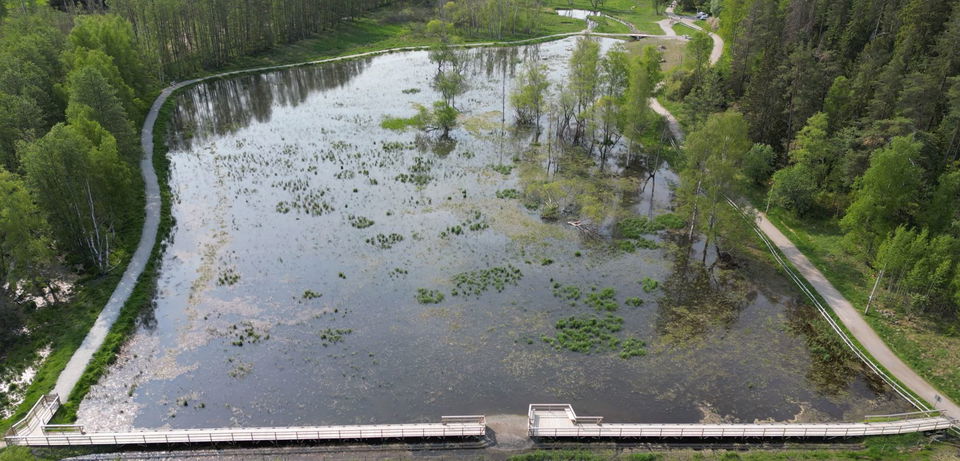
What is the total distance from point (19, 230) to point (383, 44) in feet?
296

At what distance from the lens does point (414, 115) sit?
274 ft

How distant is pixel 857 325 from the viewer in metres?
42.4

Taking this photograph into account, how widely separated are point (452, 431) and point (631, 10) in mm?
157918

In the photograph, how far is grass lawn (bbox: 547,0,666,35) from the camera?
14450cm

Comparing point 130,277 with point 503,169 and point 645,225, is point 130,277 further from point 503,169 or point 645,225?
point 645,225

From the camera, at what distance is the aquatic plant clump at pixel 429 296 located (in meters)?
45.2

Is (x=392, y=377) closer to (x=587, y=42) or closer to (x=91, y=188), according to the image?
(x=91, y=188)

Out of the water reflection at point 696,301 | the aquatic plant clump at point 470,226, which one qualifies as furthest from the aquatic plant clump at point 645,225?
the aquatic plant clump at point 470,226

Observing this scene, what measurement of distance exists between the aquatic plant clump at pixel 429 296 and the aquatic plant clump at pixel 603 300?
11.2 m

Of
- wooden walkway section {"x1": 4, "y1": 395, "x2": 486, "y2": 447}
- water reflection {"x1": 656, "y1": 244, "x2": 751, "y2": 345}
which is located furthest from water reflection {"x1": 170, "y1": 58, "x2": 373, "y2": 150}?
water reflection {"x1": 656, "y1": 244, "x2": 751, "y2": 345}

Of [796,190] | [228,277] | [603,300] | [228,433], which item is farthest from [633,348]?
[228,277]

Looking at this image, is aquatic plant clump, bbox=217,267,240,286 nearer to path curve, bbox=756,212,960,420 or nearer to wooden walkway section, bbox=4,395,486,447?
wooden walkway section, bbox=4,395,486,447

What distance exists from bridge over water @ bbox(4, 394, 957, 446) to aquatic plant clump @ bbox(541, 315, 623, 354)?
22.7 feet

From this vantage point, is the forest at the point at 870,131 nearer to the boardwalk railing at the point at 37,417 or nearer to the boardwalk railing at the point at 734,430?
the boardwalk railing at the point at 734,430
